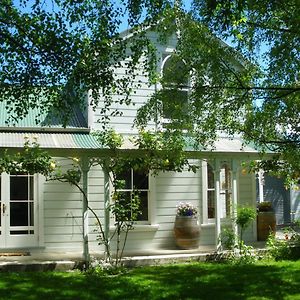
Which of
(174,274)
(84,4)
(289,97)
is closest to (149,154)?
(174,274)

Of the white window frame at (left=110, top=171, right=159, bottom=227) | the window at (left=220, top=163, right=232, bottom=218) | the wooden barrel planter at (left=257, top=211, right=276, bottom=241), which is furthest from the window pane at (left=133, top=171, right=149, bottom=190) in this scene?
the wooden barrel planter at (left=257, top=211, right=276, bottom=241)

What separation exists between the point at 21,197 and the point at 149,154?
3926 mm

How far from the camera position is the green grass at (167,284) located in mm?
8945

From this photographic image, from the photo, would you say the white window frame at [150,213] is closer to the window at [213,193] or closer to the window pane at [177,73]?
the window at [213,193]

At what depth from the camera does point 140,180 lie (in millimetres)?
14508

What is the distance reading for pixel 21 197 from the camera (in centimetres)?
1373

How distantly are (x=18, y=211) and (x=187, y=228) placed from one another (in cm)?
434

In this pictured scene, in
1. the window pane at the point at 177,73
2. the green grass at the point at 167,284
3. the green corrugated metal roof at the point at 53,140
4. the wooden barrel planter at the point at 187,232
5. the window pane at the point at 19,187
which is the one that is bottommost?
the green grass at the point at 167,284

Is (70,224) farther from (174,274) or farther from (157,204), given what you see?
(174,274)

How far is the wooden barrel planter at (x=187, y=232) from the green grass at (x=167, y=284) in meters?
2.08

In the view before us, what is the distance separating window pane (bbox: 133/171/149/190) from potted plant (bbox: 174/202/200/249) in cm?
116

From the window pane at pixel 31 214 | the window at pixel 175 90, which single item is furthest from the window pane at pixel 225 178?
the window at pixel 175 90

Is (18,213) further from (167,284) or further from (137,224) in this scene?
(167,284)

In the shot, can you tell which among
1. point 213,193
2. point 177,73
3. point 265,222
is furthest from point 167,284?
point 265,222
